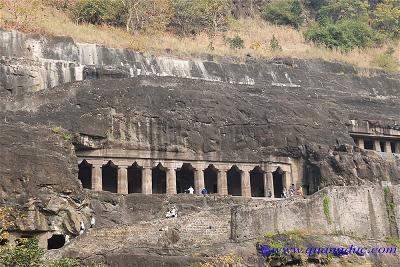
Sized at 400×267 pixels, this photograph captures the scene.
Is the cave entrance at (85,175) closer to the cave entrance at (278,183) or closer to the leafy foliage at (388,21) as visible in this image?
the cave entrance at (278,183)

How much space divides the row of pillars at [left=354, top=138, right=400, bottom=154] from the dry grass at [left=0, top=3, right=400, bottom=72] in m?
10.3

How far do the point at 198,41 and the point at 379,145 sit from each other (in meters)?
20.6

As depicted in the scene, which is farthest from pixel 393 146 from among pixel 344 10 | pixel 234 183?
pixel 344 10

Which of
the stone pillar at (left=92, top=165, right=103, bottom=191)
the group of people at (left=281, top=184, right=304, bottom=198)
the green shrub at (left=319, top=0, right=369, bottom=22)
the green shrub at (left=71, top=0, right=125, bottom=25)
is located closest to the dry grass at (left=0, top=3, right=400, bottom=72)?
the green shrub at (left=71, top=0, right=125, bottom=25)

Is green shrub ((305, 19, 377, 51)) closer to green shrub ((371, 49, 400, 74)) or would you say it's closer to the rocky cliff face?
green shrub ((371, 49, 400, 74))

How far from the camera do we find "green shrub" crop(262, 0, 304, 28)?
264ft

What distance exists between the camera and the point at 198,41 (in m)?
67.4

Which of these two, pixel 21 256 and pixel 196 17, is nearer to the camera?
pixel 21 256

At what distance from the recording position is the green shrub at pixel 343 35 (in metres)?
71.3

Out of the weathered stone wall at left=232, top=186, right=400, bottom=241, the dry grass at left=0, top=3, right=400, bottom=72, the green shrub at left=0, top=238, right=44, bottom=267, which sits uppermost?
the dry grass at left=0, top=3, right=400, bottom=72

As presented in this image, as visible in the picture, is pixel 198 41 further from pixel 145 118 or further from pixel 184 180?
pixel 145 118

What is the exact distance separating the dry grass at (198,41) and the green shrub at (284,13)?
10.1 ft

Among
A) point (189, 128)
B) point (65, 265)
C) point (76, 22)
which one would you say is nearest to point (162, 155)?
point (189, 128)

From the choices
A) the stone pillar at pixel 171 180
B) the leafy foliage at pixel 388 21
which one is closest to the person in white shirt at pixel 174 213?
the stone pillar at pixel 171 180
